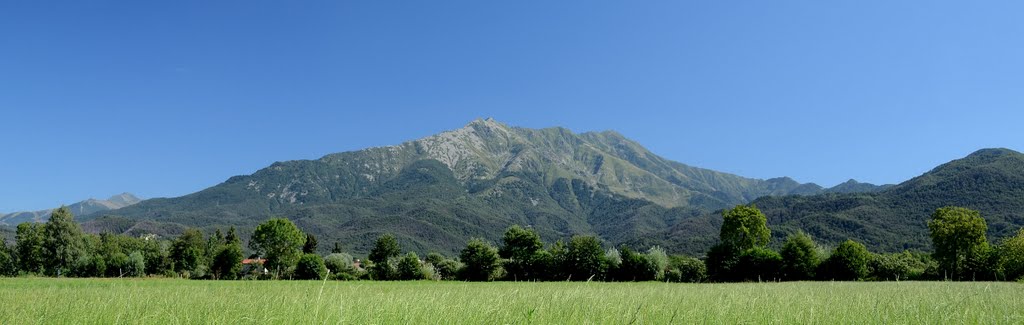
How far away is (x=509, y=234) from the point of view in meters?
64.1

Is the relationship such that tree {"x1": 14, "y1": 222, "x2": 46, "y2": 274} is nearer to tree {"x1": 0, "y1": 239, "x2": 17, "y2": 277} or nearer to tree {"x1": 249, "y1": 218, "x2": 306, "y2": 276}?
tree {"x1": 0, "y1": 239, "x2": 17, "y2": 277}

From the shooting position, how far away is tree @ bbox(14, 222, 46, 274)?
218ft

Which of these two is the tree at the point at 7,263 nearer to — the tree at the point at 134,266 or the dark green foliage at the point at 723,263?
the tree at the point at 134,266

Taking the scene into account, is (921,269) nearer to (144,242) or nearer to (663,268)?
(663,268)

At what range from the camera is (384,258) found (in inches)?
2771

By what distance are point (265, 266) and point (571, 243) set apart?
36.8m

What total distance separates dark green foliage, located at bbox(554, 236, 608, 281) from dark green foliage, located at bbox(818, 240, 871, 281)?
21064 millimetres

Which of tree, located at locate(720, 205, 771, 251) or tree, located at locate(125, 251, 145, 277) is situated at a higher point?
tree, located at locate(720, 205, 771, 251)

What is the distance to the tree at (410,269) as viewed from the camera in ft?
214

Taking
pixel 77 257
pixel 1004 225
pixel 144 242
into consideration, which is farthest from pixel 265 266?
pixel 1004 225

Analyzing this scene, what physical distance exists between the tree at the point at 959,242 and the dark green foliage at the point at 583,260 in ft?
96.8

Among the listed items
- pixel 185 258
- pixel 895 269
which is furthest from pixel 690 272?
pixel 185 258

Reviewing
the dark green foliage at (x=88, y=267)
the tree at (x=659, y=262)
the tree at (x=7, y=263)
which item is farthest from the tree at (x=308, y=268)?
the tree at (x=7, y=263)

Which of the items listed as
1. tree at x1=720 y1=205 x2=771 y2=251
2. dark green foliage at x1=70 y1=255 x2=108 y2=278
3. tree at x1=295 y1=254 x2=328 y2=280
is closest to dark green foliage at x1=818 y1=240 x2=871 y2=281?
tree at x1=720 y1=205 x2=771 y2=251
